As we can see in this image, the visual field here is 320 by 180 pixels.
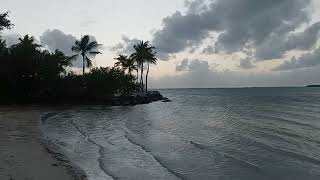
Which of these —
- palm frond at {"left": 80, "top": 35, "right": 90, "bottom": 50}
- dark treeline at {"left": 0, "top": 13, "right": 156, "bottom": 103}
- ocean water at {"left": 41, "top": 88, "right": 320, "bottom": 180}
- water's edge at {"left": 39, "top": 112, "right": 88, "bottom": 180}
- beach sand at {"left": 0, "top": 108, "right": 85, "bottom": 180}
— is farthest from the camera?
palm frond at {"left": 80, "top": 35, "right": 90, "bottom": 50}

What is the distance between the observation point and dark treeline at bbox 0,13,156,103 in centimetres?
5815

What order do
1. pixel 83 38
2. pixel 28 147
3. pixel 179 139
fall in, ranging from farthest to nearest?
1. pixel 83 38
2. pixel 179 139
3. pixel 28 147

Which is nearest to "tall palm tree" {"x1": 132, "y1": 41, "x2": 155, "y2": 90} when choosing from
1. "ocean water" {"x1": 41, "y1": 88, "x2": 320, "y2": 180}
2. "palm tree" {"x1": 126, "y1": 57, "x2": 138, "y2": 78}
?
"palm tree" {"x1": 126, "y1": 57, "x2": 138, "y2": 78}

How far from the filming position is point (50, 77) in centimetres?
6222

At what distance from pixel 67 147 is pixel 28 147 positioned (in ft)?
8.08

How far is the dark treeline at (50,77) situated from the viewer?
191 feet

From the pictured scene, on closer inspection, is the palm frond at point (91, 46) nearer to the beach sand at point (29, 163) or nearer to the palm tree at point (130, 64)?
the palm tree at point (130, 64)

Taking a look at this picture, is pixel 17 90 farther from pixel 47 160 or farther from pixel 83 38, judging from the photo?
pixel 47 160

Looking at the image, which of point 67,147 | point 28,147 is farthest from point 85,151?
point 28,147

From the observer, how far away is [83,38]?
72688 mm

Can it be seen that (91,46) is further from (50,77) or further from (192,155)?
(192,155)

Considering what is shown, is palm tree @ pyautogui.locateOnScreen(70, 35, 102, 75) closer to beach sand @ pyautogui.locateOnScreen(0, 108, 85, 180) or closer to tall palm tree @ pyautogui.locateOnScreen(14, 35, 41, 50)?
tall palm tree @ pyautogui.locateOnScreen(14, 35, 41, 50)

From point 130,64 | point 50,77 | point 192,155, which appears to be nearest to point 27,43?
point 50,77

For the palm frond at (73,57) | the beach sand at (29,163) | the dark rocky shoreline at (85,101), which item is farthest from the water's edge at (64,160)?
the palm frond at (73,57)
